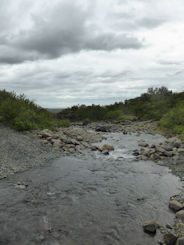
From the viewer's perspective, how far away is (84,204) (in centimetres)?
907

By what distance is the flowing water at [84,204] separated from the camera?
6785mm

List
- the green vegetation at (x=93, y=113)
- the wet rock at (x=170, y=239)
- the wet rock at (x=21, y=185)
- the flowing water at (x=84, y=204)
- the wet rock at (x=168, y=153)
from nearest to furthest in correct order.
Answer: the wet rock at (x=170, y=239) → the flowing water at (x=84, y=204) → the wet rock at (x=21, y=185) → the wet rock at (x=168, y=153) → the green vegetation at (x=93, y=113)

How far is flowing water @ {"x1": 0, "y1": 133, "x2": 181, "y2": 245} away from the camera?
6.79 metres

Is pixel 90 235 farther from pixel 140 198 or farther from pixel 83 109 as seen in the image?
pixel 83 109

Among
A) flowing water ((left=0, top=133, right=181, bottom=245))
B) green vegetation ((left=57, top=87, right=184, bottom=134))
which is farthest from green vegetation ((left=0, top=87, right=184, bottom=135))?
flowing water ((left=0, top=133, right=181, bottom=245))

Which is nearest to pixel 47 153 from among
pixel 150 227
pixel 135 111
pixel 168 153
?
pixel 168 153

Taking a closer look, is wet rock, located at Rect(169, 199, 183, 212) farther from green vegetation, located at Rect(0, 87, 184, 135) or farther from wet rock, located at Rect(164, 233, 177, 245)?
green vegetation, located at Rect(0, 87, 184, 135)

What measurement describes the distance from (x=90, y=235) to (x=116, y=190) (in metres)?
4.19

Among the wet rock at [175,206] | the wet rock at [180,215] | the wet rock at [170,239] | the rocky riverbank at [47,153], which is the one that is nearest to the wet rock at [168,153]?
the rocky riverbank at [47,153]

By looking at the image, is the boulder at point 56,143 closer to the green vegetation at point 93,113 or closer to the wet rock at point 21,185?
the green vegetation at point 93,113

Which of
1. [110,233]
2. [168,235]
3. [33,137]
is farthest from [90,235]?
[33,137]

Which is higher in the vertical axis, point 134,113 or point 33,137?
point 134,113

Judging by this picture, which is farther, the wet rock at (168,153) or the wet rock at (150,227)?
the wet rock at (168,153)

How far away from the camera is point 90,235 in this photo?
683cm
